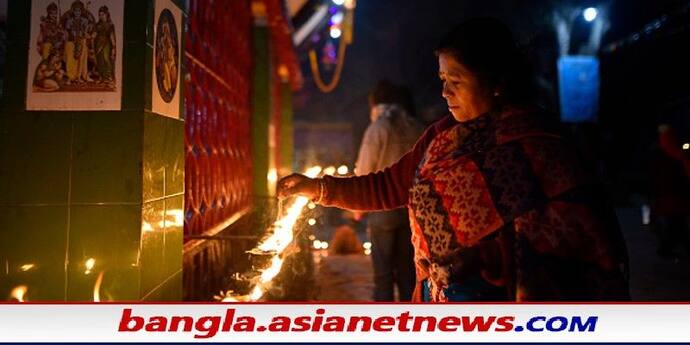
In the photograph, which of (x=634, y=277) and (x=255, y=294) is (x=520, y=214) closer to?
(x=255, y=294)

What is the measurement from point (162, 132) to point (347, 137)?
79.3 feet

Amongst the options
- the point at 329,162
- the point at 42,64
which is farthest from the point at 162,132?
the point at 329,162

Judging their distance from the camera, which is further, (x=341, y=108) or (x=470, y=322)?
(x=341, y=108)

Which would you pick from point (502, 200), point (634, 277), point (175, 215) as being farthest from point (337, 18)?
point (502, 200)

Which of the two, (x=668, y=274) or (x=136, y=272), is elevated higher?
(x=136, y=272)

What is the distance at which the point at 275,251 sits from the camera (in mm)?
2217

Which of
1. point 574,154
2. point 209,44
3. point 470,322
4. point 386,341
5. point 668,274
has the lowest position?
point 668,274

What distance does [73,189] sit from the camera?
86.5 inches

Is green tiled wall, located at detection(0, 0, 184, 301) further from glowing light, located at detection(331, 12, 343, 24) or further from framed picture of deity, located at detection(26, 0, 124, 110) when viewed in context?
glowing light, located at detection(331, 12, 343, 24)

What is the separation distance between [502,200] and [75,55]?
191 cm

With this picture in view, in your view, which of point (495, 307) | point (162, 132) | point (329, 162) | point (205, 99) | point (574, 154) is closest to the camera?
point (574, 154)

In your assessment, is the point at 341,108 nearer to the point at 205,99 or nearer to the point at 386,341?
the point at 205,99

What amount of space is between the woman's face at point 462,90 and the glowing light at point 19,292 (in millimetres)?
2009

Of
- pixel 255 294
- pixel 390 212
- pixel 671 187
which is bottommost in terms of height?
pixel 255 294
